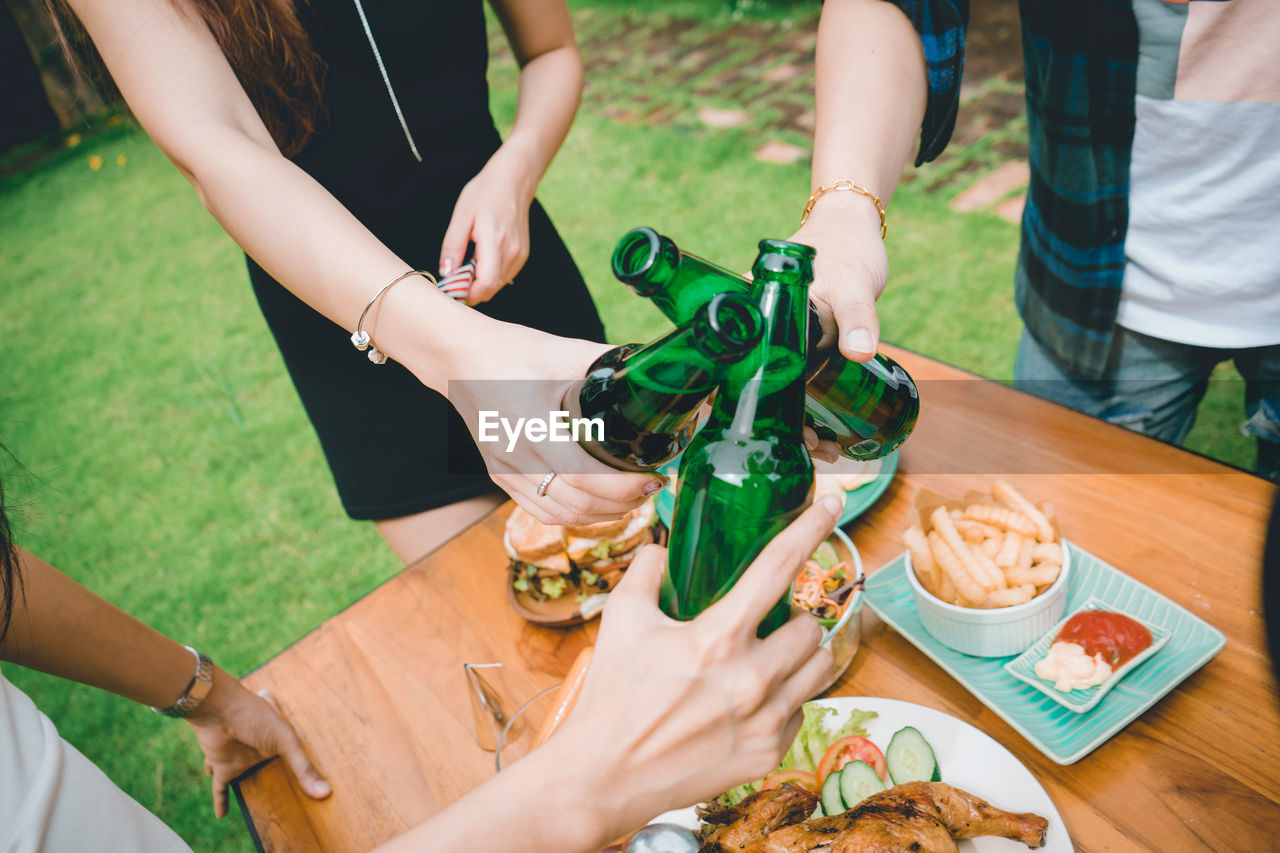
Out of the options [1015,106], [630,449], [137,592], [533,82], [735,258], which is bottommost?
[137,592]

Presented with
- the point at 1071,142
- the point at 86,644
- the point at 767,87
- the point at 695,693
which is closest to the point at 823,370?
the point at 695,693

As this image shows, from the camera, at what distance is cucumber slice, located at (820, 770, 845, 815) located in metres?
1.08

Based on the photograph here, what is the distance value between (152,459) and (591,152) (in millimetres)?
3624

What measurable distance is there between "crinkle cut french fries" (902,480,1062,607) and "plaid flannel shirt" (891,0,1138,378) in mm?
565

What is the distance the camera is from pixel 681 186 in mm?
5059

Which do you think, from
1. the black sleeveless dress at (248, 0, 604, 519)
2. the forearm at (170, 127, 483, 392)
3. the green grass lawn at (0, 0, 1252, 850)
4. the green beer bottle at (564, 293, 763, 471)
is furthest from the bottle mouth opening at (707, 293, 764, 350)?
the green grass lawn at (0, 0, 1252, 850)

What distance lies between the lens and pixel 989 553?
49.5 inches

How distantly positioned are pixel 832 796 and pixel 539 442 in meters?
0.68

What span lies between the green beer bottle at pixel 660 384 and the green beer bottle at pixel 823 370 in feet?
0.20

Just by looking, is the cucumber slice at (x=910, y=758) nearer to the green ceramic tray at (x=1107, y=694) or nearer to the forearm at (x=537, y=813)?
the green ceramic tray at (x=1107, y=694)

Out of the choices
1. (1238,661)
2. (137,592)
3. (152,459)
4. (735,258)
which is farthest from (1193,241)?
(152,459)

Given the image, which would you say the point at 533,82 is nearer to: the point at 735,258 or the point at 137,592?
the point at 735,258

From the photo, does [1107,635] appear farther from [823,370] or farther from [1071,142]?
[1071,142]

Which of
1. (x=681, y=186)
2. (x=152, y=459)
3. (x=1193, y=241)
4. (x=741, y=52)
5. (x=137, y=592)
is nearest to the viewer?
(x=1193, y=241)
